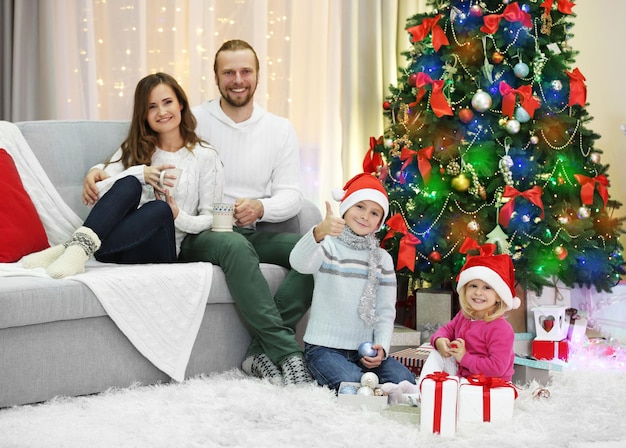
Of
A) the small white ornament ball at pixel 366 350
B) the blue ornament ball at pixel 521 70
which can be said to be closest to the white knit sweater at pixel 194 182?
the small white ornament ball at pixel 366 350

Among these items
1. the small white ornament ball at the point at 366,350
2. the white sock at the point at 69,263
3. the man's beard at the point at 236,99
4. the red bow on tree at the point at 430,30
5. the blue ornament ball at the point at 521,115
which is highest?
the red bow on tree at the point at 430,30

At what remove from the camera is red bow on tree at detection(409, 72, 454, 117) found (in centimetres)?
346

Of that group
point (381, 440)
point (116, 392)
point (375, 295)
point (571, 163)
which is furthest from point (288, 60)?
point (381, 440)

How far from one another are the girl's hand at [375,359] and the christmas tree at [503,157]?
2.59 ft

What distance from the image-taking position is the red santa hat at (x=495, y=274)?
2.65m

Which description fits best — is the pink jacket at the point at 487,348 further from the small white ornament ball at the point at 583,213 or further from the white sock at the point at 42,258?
the white sock at the point at 42,258

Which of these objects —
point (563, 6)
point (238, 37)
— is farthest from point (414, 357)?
point (238, 37)

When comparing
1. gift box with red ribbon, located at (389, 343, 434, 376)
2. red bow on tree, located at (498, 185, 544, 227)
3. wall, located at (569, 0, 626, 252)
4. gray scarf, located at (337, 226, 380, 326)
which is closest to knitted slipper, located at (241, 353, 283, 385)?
gray scarf, located at (337, 226, 380, 326)

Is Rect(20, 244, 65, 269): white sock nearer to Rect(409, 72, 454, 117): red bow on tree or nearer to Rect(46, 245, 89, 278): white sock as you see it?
Rect(46, 245, 89, 278): white sock

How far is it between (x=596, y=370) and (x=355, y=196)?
112cm

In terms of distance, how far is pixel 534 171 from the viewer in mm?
3402

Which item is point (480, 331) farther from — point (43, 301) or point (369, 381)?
point (43, 301)

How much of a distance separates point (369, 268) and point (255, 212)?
1.78ft

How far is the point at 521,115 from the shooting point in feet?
11.1
